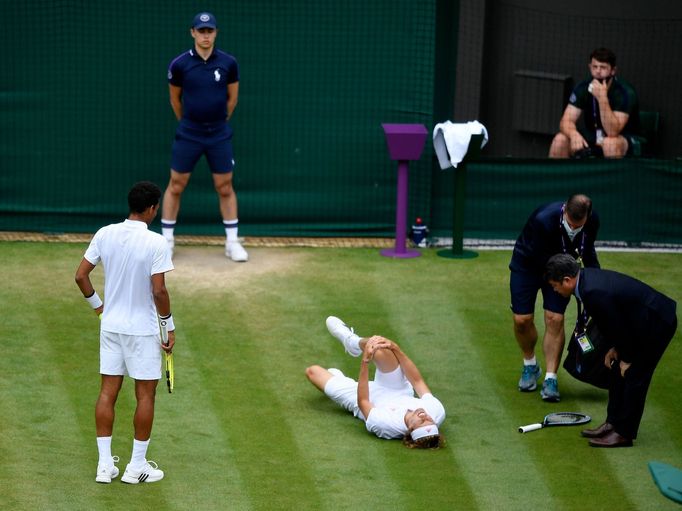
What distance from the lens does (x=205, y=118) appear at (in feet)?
40.5

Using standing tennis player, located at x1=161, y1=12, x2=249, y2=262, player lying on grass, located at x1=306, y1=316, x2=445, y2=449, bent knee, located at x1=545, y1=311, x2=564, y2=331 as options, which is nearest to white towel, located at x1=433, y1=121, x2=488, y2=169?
standing tennis player, located at x1=161, y1=12, x2=249, y2=262

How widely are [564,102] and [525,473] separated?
7.46 meters

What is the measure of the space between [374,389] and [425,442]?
73 centimetres

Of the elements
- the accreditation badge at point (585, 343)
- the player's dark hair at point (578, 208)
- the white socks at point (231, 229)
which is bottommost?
the white socks at point (231, 229)

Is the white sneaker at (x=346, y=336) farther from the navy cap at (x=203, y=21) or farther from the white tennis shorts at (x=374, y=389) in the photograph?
the navy cap at (x=203, y=21)

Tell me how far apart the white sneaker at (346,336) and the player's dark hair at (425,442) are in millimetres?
1112

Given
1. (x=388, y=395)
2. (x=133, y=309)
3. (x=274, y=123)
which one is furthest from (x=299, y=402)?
(x=274, y=123)

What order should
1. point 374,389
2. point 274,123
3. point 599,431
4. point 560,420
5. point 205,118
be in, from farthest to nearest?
point 274,123 < point 205,118 < point 374,389 < point 560,420 < point 599,431

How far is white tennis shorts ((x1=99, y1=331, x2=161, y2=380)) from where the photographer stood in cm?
773

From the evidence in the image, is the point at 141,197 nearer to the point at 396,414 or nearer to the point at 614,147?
the point at 396,414

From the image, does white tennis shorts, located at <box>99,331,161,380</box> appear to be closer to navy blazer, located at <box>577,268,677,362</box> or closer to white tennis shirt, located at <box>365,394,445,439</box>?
white tennis shirt, located at <box>365,394,445,439</box>

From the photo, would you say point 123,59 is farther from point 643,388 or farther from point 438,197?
point 643,388

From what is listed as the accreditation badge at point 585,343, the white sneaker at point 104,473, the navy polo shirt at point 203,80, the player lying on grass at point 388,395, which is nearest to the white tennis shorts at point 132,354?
the white sneaker at point 104,473

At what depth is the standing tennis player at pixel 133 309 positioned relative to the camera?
763cm
